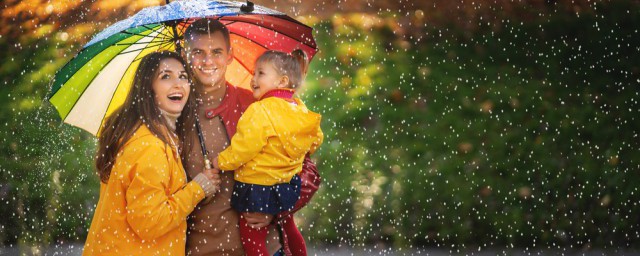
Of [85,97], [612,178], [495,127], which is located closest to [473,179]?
[495,127]

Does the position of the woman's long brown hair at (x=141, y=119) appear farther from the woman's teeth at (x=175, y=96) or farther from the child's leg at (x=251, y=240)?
the child's leg at (x=251, y=240)

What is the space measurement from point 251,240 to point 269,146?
36 centimetres

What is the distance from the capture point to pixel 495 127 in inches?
275

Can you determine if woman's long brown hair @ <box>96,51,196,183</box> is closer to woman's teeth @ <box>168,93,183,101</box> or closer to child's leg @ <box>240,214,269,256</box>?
woman's teeth @ <box>168,93,183,101</box>

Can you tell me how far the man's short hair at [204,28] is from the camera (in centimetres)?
410

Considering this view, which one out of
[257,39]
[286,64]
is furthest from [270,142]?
[257,39]

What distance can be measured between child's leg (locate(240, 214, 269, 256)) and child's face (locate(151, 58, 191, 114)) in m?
0.49

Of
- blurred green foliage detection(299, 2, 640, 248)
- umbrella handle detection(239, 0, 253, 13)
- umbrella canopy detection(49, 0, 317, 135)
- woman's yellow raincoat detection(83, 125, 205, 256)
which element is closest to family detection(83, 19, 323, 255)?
woman's yellow raincoat detection(83, 125, 205, 256)

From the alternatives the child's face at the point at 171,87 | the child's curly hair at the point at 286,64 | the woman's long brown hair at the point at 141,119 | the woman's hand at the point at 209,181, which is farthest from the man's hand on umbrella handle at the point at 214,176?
the child's curly hair at the point at 286,64

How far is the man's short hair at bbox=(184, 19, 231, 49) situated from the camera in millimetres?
4102

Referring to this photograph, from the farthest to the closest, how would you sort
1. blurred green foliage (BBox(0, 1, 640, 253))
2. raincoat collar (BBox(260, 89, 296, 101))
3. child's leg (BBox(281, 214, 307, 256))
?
1. blurred green foliage (BBox(0, 1, 640, 253))
2. child's leg (BBox(281, 214, 307, 256))
3. raincoat collar (BBox(260, 89, 296, 101))

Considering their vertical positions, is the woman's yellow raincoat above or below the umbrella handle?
below

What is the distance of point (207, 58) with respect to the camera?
4.04 meters

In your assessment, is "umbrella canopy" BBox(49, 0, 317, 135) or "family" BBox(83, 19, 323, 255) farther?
"umbrella canopy" BBox(49, 0, 317, 135)
